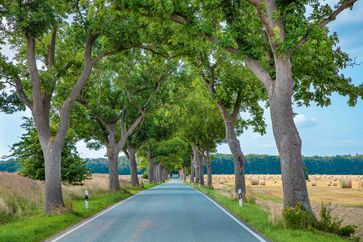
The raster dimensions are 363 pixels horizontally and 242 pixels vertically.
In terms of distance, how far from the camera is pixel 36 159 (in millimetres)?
24844

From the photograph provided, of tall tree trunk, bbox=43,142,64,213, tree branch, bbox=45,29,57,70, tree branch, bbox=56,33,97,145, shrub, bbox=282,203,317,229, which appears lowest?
shrub, bbox=282,203,317,229

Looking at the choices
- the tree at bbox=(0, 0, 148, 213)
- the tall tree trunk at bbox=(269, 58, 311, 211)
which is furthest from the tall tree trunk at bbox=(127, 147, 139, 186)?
the tall tree trunk at bbox=(269, 58, 311, 211)

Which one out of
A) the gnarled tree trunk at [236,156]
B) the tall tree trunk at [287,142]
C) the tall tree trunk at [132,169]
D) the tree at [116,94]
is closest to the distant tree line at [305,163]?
the tall tree trunk at [132,169]

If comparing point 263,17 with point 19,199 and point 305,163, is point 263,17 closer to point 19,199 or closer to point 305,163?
point 19,199

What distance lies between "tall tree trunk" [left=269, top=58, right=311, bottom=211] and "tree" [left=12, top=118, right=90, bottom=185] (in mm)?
15503

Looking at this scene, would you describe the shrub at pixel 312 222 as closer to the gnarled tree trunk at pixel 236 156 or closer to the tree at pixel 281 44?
the tree at pixel 281 44

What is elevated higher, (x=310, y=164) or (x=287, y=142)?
(x=310, y=164)

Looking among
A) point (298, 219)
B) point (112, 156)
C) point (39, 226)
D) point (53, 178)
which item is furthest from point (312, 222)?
point (112, 156)

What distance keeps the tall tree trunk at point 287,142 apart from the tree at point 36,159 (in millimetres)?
15503

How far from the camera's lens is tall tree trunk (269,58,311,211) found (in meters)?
12.1

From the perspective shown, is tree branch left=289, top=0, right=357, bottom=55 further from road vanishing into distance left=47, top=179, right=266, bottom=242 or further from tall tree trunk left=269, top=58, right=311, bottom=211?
road vanishing into distance left=47, top=179, right=266, bottom=242

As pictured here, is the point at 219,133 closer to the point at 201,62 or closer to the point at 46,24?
the point at 201,62

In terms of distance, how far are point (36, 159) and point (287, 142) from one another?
55.1 feet

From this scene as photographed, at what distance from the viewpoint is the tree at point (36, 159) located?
24578 mm
